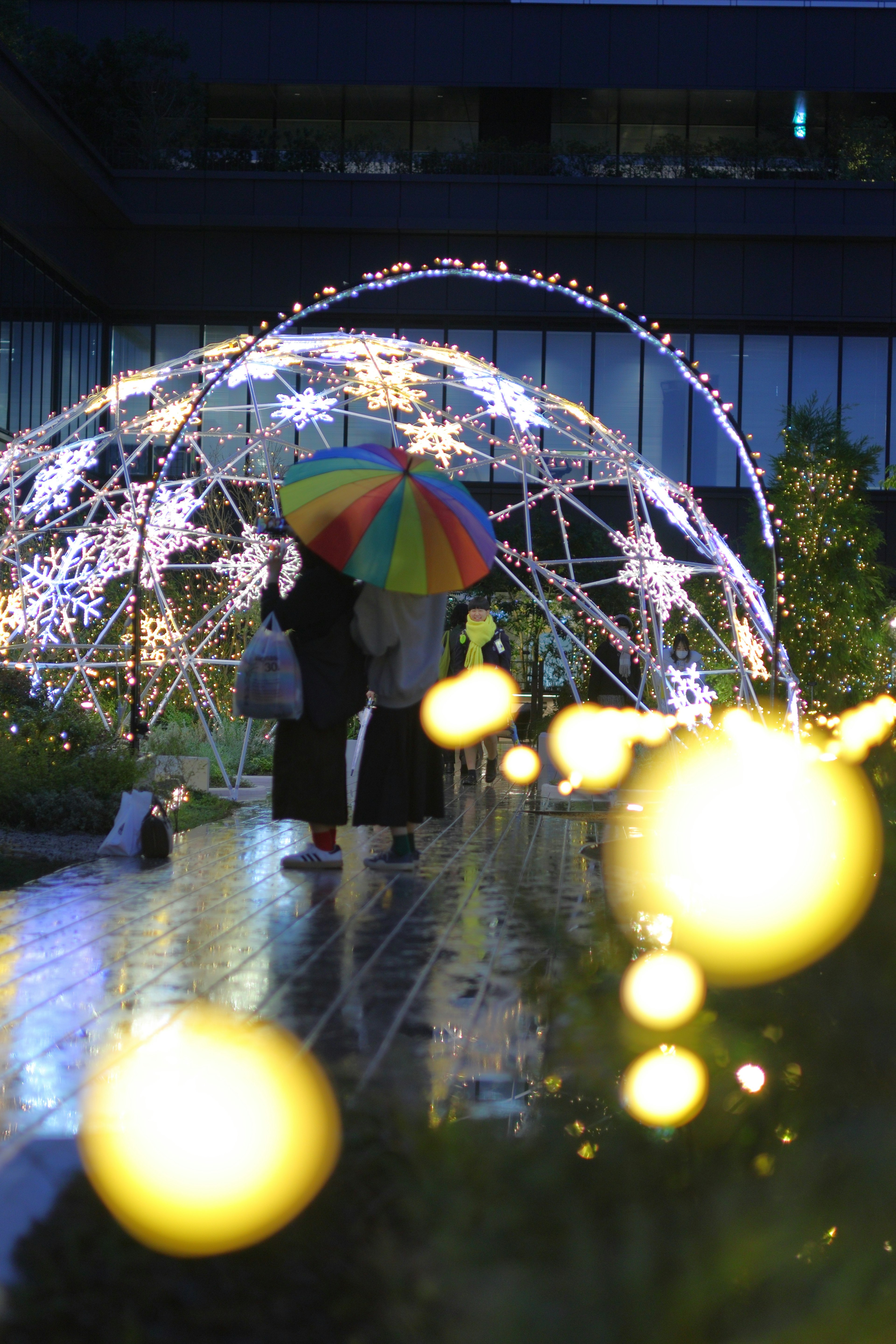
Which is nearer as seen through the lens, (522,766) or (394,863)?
(394,863)

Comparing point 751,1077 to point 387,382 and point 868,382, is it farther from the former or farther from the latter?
point 868,382

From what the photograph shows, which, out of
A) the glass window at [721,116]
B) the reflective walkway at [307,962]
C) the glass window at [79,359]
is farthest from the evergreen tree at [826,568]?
the reflective walkway at [307,962]

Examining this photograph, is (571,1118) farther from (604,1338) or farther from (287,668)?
(287,668)

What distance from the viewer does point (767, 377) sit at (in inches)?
990

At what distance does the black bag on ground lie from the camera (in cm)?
788

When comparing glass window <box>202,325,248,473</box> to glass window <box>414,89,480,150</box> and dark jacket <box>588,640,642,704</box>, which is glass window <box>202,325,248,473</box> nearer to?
glass window <box>414,89,480,150</box>

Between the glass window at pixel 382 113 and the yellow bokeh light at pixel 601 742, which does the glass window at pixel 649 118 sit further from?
the yellow bokeh light at pixel 601 742

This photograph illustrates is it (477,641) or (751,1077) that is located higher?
(477,641)

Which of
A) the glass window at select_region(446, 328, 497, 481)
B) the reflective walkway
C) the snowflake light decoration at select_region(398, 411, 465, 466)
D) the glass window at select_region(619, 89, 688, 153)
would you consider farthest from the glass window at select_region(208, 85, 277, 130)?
the reflective walkway

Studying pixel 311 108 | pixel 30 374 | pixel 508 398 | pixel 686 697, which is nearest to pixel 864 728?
pixel 686 697

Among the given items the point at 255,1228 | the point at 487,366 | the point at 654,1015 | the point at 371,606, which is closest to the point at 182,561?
the point at 487,366

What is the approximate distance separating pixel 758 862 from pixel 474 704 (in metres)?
5.76

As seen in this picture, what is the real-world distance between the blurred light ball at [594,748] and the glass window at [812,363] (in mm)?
13572

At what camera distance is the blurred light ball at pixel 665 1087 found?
3516 mm
